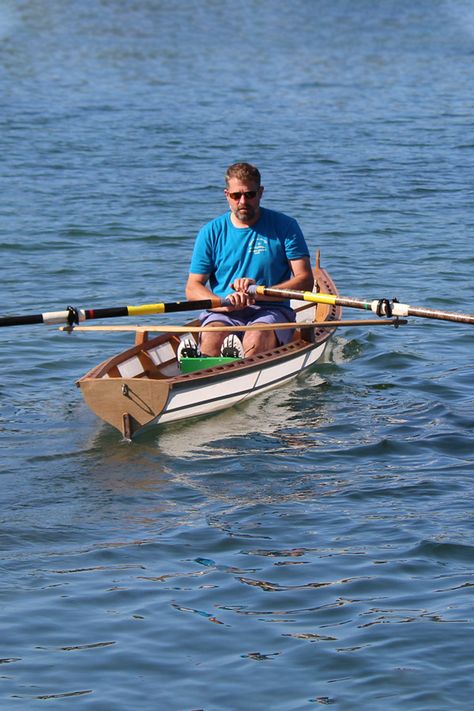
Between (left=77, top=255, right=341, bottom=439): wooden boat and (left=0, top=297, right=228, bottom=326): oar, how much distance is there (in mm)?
380

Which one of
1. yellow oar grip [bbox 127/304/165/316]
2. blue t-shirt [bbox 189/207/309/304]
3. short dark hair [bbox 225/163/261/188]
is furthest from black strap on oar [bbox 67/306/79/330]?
short dark hair [bbox 225/163/261/188]

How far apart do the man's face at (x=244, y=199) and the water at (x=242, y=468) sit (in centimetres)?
147

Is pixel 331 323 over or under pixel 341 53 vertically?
under

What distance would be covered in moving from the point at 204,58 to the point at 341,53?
3779 mm

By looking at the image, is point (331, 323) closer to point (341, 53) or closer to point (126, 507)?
point (126, 507)

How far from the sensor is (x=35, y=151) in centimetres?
2434

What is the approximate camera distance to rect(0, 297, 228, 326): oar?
987 centimetres

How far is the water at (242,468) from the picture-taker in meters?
6.63

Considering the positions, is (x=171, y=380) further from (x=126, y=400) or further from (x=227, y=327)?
(x=227, y=327)

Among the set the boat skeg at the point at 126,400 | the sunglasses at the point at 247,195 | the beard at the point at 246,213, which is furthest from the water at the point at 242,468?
the sunglasses at the point at 247,195

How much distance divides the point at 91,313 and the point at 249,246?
4.69 ft

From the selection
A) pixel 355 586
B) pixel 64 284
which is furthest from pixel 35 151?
pixel 355 586

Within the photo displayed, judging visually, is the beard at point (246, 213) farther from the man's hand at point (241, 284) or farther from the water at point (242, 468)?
the water at point (242, 468)

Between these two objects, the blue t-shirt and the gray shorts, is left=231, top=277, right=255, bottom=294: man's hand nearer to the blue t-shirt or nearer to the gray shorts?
the blue t-shirt
